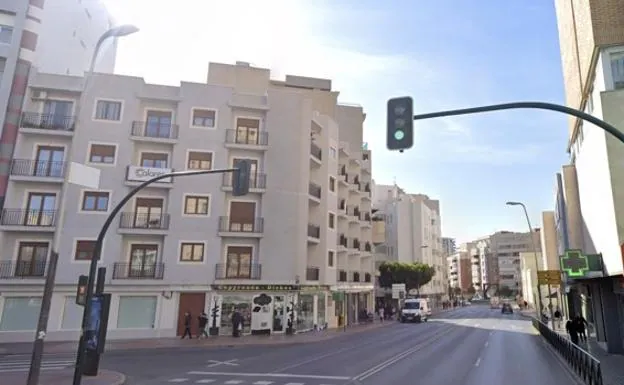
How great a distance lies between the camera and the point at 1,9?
91.9 feet

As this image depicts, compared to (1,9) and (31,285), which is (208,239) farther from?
(1,9)

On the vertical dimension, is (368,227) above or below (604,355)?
above

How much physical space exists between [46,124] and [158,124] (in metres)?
7.13

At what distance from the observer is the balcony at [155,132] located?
2964 centimetres

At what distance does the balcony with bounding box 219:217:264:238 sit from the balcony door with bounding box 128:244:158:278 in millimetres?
4726

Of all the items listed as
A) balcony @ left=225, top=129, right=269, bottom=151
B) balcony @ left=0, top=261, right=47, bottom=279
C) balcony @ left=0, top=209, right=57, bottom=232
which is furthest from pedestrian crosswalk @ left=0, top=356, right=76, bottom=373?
balcony @ left=225, top=129, right=269, bottom=151

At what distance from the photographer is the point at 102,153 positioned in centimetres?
2920

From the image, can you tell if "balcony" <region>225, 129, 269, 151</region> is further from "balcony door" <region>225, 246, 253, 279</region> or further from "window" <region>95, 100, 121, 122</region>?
"window" <region>95, 100, 121, 122</region>

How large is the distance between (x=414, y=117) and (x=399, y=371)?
10.3 meters

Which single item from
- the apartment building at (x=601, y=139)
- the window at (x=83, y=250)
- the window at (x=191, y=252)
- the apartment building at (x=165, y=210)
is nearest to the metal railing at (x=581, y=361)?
the apartment building at (x=601, y=139)

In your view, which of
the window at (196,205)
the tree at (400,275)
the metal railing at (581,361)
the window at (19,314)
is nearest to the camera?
the metal railing at (581,361)

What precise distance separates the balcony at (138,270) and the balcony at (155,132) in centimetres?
857

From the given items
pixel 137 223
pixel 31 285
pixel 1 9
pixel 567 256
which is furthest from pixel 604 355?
pixel 1 9

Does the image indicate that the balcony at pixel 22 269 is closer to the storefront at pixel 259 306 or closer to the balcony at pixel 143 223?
the balcony at pixel 143 223
